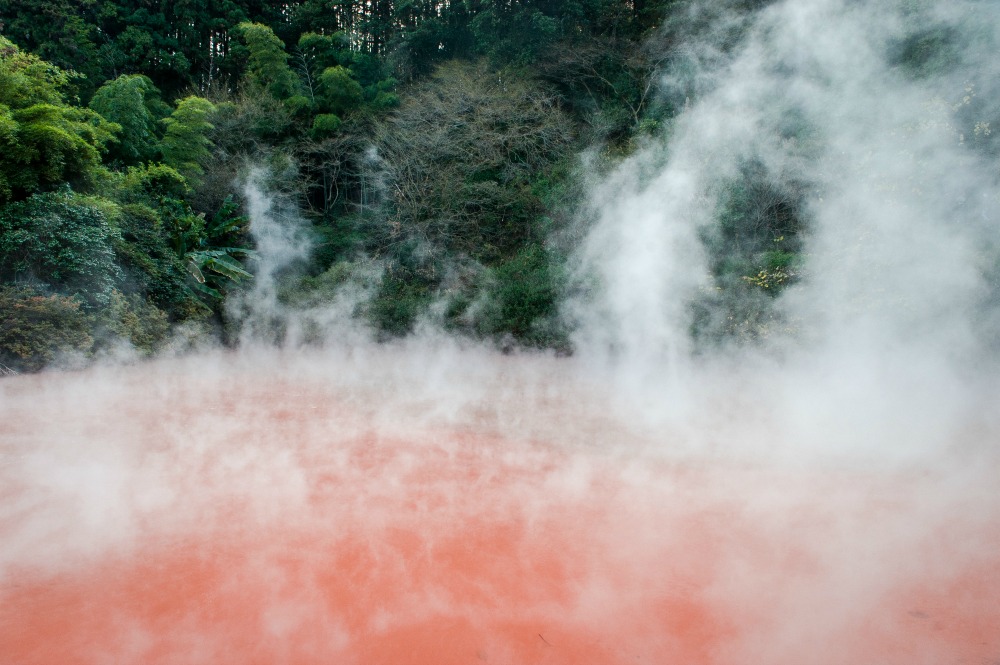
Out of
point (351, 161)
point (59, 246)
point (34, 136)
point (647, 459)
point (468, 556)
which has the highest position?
point (351, 161)

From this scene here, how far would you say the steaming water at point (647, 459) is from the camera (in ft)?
7.28

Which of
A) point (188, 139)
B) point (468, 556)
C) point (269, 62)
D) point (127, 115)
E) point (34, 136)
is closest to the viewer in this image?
point (468, 556)

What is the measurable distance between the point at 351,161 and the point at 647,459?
10.4 metres

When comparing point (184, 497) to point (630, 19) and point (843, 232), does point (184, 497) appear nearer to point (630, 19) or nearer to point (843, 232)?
point (843, 232)

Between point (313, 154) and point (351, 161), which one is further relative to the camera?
point (313, 154)

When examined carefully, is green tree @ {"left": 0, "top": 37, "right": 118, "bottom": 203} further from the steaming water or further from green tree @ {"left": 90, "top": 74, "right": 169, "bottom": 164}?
the steaming water

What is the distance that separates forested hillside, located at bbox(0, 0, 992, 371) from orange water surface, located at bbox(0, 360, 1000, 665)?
3708mm

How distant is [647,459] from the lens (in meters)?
3.88

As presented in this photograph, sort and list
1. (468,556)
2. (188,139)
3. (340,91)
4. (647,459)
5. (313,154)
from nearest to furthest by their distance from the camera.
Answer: (468,556)
(647,459)
(188,139)
(340,91)
(313,154)

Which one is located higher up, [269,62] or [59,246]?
[269,62]

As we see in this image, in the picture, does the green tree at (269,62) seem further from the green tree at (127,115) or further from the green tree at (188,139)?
the green tree at (127,115)

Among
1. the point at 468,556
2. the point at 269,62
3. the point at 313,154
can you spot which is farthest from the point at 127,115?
the point at 468,556

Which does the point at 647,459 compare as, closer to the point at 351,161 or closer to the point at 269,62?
the point at 351,161

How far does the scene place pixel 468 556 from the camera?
2.65m
